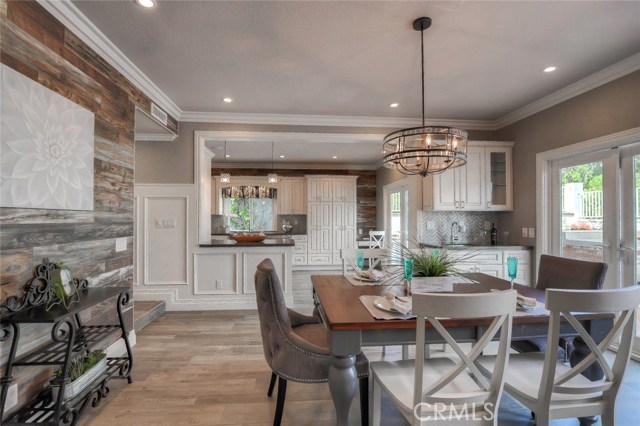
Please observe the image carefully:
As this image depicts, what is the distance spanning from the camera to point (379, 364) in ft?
5.23

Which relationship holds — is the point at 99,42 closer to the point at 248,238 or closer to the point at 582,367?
the point at 248,238

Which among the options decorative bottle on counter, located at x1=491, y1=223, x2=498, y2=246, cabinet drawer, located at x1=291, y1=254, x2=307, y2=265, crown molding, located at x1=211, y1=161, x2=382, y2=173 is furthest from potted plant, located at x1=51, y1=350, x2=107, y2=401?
crown molding, located at x1=211, y1=161, x2=382, y2=173

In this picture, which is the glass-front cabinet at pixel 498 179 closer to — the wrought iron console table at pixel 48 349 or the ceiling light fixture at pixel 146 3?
the ceiling light fixture at pixel 146 3

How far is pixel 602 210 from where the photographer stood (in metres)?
2.95

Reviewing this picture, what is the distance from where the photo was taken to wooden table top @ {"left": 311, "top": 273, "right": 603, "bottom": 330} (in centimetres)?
143

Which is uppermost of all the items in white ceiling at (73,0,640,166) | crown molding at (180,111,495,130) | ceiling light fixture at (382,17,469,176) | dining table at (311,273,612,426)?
white ceiling at (73,0,640,166)

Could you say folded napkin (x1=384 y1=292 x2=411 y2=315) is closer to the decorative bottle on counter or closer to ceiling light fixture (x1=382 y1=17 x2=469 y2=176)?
ceiling light fixture (x1=382 y1=17 x2=469 y2=176)

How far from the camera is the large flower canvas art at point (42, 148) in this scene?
5.30 feet

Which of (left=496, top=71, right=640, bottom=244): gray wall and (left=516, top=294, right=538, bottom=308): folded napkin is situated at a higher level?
(left=496, top=71, right=640, bottom=244): gray wall

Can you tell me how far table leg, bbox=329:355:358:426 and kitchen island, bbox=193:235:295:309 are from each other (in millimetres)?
2687

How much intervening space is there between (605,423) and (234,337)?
2797 millimetres

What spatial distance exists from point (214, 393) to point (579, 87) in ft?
14.0

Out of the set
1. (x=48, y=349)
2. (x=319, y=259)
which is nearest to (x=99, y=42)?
(x=48, y=349)

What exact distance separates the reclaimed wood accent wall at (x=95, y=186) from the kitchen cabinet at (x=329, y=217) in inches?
180
